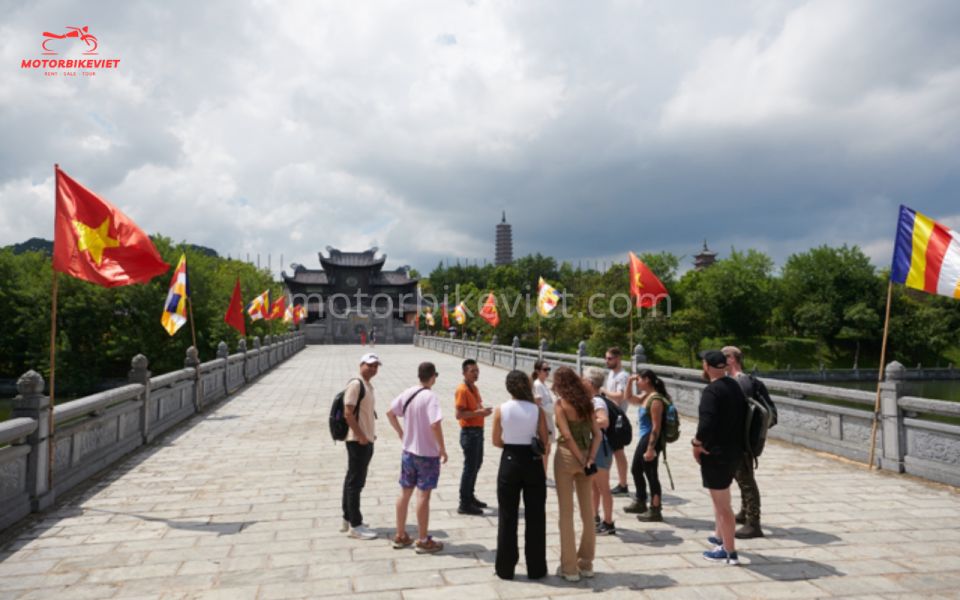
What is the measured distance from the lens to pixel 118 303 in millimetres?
37969

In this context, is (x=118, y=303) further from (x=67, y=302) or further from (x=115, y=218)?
(x=115, y=218)

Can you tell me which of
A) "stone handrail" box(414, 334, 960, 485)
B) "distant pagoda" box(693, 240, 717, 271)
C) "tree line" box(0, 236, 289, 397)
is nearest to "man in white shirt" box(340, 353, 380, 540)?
"stone handrail" box(414, 334, 960, 485)

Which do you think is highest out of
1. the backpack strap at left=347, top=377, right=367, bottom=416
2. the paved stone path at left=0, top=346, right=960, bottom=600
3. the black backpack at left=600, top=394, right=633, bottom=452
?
the backpack strap at left=347, top=377, right=367, bottom=416

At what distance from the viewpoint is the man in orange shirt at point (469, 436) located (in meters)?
6.36

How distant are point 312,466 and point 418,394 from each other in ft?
14.7

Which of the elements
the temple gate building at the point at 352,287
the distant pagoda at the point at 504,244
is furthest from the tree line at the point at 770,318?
the distant pagoda at the point at 504,244

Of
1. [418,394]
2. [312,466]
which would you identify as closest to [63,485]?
[312,466]

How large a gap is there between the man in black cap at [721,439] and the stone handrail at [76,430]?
23.2 ft

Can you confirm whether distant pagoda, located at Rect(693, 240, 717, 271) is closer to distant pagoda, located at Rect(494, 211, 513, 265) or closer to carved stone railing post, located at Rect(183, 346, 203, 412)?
distant pagoda, located at Rect(494, 211, 513, 265)

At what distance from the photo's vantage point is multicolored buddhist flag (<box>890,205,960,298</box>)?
7.67 meters

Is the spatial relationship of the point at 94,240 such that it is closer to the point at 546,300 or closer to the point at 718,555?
the point at 718,555

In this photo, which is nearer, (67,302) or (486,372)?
(486,372)

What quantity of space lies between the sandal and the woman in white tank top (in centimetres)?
78

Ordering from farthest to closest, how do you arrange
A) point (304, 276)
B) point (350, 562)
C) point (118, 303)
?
point (304, 276)
point (118, 303)
point (350, 562)
